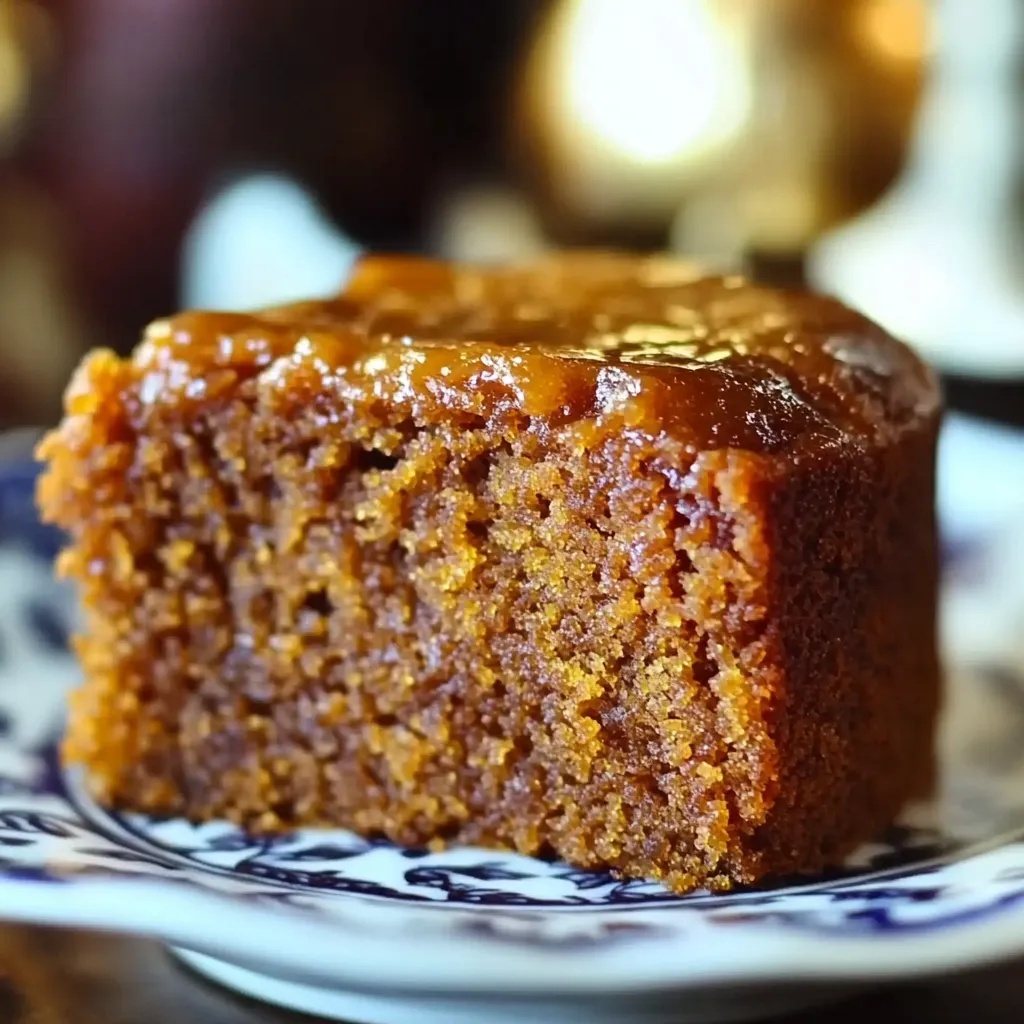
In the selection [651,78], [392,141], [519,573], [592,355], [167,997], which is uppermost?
[651,78]

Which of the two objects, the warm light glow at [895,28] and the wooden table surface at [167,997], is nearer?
the wooden table surface at [167,997]

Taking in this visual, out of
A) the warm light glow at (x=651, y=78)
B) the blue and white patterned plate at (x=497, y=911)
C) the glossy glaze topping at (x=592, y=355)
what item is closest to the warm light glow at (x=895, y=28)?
the warm light glow at (x=651, y=78)

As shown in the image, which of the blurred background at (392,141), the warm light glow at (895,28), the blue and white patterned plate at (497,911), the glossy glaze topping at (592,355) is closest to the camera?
the blue and white patterned plate at (497,911)

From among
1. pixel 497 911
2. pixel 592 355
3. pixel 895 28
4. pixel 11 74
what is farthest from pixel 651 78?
pixel 497 911

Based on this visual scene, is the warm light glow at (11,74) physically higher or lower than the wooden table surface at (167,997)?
higher

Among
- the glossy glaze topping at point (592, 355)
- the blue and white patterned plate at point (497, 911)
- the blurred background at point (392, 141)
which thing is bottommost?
the blue and white patterned plate at point (497, 911)

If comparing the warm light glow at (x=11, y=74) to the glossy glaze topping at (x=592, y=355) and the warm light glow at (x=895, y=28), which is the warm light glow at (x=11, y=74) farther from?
the glossy glaze topping at (x=592, y=355)

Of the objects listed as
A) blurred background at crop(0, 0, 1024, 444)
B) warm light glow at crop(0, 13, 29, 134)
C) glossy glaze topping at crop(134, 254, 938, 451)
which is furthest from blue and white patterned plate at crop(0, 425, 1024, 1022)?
warm light glow at crop(0, 13, 29, 134)

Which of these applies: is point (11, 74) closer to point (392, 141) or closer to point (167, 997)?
point (392, 141)
